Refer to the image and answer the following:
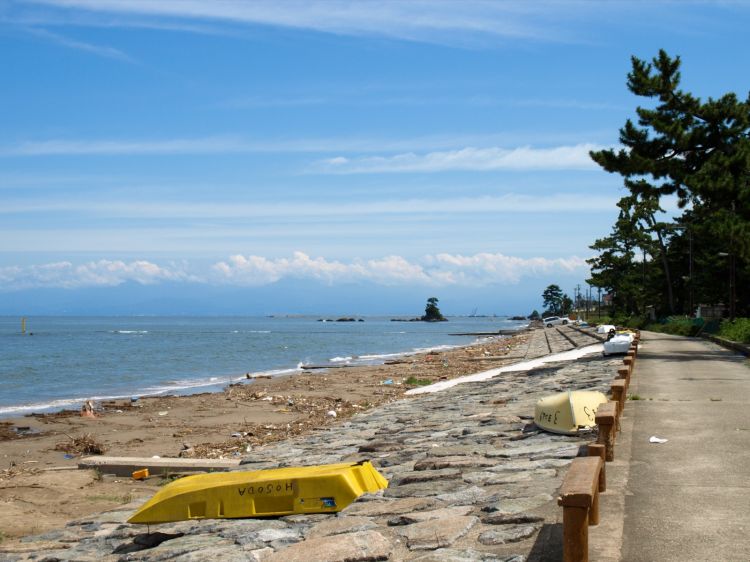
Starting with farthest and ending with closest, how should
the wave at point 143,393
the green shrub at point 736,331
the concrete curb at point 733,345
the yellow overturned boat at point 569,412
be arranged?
1. the green shrub at point 736,331
2. the concrete curb at point 733,345
3. the wave at point 143,393
4. the yellow overturned boat at point 569,412

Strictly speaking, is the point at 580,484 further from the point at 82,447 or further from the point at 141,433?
the point at 141,433

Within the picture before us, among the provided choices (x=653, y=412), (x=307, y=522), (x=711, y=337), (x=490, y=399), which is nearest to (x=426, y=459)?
(x=307, y=522)

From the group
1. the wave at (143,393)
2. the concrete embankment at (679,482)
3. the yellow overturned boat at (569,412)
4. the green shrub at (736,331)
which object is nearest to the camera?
the concrete embankment at (679,482)

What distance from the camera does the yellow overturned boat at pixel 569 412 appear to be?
9.80m

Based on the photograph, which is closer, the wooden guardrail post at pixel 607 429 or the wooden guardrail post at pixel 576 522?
the wooden guardrail post at pixel 576 522

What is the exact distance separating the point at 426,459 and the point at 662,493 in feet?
11.1

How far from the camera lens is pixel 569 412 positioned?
32.4ft

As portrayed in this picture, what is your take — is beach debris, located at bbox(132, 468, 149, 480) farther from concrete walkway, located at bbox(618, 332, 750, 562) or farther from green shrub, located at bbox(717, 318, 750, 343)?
green shrub, located at bbox(717, 318, 750, 343)

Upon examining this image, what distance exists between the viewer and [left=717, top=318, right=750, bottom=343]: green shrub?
29750 millimetres

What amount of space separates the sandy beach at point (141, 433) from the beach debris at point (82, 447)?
0.07ft

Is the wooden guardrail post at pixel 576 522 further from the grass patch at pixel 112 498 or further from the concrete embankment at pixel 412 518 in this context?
the grass patch at pixel 112 498

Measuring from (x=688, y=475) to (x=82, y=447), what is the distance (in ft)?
40.2

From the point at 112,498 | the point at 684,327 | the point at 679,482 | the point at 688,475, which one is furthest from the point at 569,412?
the point at 684,327

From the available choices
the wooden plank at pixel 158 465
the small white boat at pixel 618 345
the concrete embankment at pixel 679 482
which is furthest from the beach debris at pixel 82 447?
the small white boat at pixel 618 345
